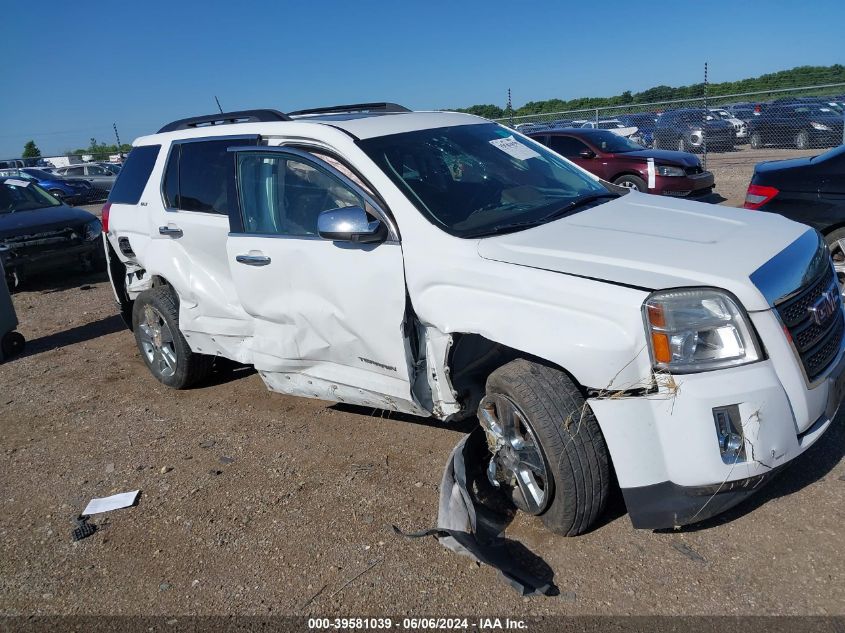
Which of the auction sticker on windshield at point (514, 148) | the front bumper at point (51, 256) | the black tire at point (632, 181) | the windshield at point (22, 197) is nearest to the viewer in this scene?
the auction sticker on windshield at point (514, 148)

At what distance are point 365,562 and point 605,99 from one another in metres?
49.1

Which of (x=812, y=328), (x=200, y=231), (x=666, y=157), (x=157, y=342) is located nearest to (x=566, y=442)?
(x=812, y=328)

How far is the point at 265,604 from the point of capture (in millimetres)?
3023

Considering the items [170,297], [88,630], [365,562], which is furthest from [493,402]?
[170,297]

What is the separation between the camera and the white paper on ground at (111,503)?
3.97 meters

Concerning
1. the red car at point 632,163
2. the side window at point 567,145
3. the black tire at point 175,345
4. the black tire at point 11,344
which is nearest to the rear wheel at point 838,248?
the black tire at point 175,345

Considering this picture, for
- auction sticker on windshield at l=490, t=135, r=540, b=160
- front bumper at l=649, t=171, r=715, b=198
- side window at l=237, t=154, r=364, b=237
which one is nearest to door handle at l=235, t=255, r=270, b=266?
side window at l=237, t=154, r=364, b=237

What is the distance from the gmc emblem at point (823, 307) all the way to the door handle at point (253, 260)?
9.31 ft

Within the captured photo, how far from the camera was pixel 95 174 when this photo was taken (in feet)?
89.2

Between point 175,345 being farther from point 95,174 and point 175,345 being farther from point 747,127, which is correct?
point 95,174

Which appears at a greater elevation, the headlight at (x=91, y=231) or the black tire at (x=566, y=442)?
the headlight at (x=91, y=231)

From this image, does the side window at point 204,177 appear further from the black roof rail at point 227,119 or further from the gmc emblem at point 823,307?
the gmc emblem at point 823,307

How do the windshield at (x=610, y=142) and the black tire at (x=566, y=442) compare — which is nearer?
the black tire at (x=566, y=442)

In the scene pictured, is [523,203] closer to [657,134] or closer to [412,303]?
[412,303]
